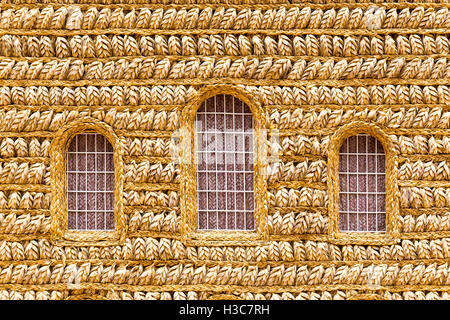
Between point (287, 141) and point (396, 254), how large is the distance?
101 centimetres

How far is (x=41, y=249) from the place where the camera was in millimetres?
2221

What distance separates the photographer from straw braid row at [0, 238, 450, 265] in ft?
7.27

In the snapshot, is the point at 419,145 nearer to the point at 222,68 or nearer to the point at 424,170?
the point at 424,170

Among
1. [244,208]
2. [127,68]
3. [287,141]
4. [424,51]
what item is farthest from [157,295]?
[424,51]

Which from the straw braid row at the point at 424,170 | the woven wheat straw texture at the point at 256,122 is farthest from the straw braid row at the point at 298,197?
the straw braid row at the point at 424,170

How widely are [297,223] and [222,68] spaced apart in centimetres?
110

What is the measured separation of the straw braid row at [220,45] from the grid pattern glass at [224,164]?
0.35 metres

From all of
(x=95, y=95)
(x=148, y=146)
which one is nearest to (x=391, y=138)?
(x=148, y=146)

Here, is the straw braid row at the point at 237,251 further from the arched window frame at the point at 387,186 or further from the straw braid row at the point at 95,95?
the straw braid row at the point at 95,95

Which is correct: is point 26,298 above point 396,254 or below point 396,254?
below

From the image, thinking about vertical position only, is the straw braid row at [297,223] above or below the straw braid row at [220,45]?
below

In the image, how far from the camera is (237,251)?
2232 millimetres

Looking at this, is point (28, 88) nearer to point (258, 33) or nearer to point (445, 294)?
point (258, 33)

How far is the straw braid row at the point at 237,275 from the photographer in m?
2.21
